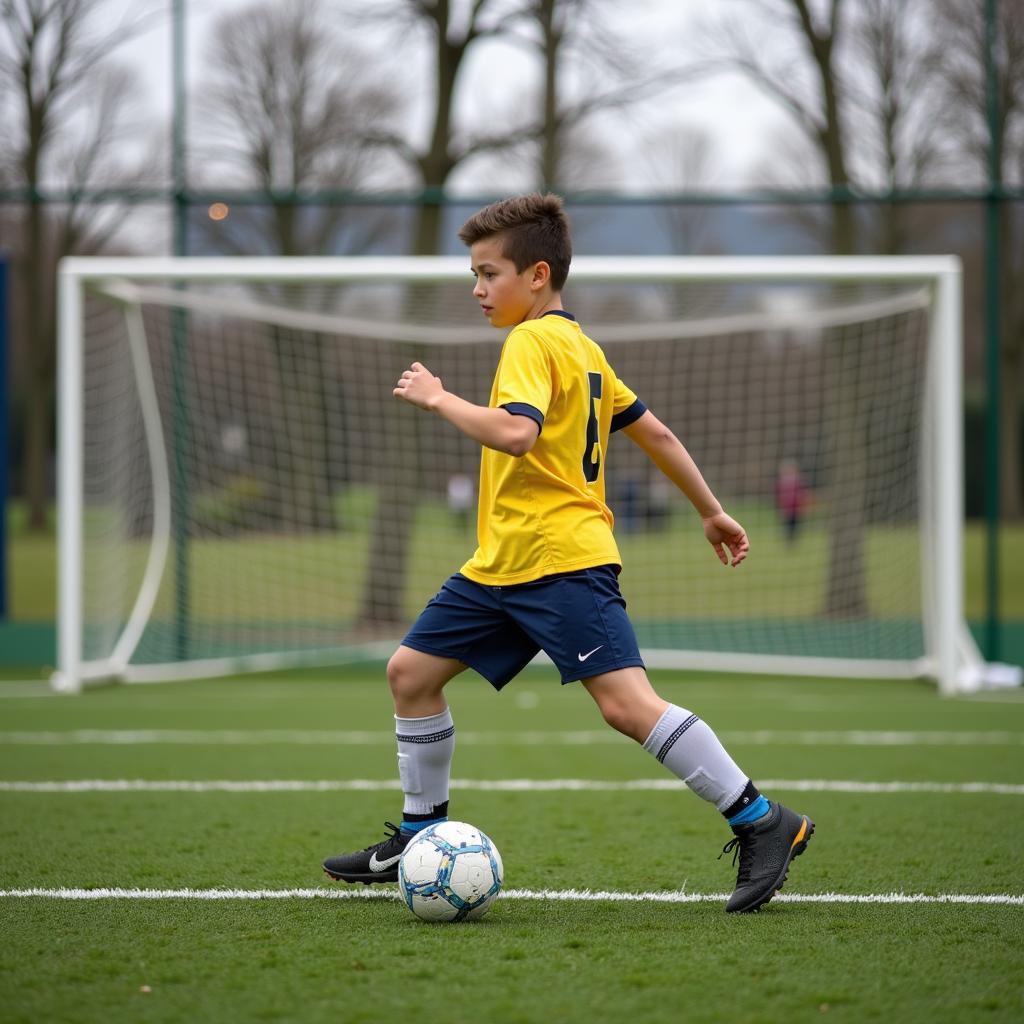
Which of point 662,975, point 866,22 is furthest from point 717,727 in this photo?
point 866,22

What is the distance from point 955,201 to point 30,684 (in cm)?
706

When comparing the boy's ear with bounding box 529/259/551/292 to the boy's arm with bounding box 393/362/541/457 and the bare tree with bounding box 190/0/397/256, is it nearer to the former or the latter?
the boy's arm with bounding box 393/362/541/457

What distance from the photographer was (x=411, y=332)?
995 cm

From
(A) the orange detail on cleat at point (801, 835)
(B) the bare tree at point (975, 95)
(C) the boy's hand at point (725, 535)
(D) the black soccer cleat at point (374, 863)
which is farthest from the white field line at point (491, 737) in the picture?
(B) the bare tree at point (975, 95)

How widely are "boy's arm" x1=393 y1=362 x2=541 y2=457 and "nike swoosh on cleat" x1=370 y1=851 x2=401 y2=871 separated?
1.12 metres

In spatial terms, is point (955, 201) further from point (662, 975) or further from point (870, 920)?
point (662, 975)

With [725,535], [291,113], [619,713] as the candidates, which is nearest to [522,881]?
[619,713]

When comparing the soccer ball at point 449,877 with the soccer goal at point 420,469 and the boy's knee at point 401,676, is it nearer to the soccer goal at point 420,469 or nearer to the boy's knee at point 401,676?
the boy's knee at point 401,676

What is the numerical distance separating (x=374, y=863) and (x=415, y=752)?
32 centimetres

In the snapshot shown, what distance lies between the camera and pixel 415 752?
11.4 ft

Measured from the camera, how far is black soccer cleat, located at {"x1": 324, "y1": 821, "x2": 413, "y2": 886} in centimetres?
351

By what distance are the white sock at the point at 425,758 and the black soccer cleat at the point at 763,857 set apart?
2.43 ft

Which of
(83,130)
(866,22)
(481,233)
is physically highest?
(866,22)

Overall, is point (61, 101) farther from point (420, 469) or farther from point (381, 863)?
point (381, 863)
